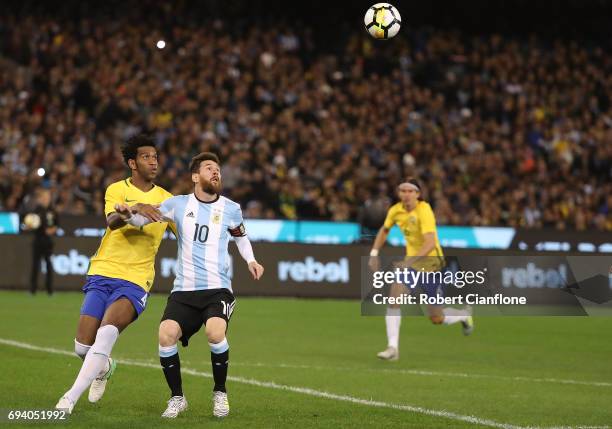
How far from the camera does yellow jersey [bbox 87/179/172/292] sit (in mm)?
9344

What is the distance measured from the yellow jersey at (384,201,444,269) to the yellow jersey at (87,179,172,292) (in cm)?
603

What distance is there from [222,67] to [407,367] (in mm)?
19338

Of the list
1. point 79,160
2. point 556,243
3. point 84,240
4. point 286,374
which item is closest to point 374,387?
point 286,374

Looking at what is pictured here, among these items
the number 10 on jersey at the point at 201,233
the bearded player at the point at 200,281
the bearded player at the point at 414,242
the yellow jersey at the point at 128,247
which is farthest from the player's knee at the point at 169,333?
the bearded player at the point at 414,242

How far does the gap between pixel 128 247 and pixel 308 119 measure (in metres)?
22.3

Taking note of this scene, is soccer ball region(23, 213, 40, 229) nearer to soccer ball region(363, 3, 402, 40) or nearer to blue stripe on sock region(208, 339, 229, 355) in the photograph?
soccer ball region(363, 3, 402, 40)

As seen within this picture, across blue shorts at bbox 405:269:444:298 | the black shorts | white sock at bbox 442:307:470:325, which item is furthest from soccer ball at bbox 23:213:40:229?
the black shorts

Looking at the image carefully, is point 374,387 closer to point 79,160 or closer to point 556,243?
point 556,243

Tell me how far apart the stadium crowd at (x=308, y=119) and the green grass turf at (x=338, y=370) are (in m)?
6.40

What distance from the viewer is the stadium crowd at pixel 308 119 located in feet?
89.6

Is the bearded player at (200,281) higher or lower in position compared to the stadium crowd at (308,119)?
lower

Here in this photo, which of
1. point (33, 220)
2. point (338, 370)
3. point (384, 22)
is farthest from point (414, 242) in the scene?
point (33, 220)

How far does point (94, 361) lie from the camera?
29.1ft

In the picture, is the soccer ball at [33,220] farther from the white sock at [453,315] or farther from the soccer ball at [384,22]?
the white sock at [453,315]
